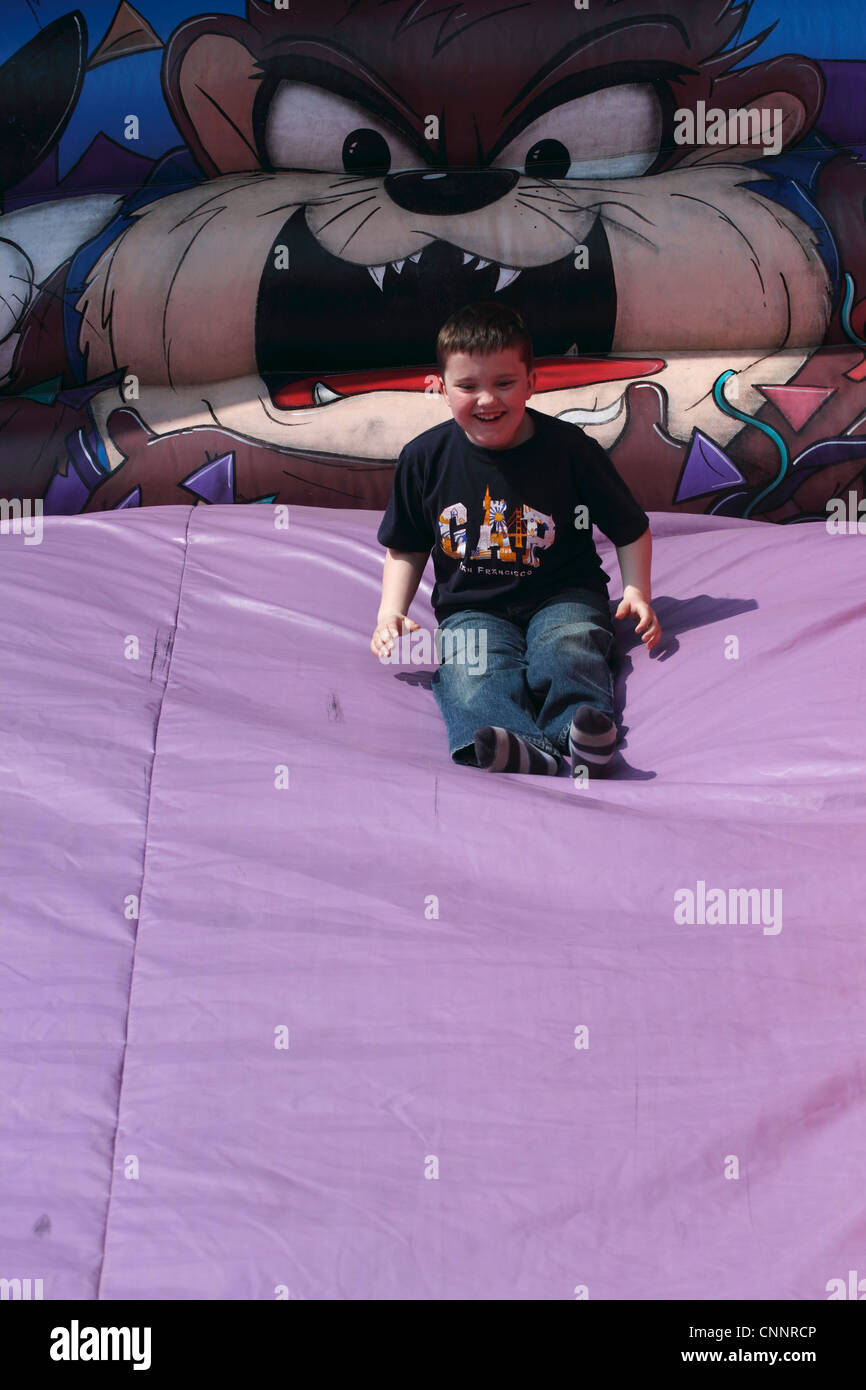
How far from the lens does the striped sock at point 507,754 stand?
4.92ft

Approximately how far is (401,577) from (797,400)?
3.46ft

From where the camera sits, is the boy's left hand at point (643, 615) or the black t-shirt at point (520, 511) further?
the black t-shirt at point (520, 511)

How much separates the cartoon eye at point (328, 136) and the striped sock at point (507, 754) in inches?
67.5

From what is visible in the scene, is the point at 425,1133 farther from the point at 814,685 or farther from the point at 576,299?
the point at 576,299

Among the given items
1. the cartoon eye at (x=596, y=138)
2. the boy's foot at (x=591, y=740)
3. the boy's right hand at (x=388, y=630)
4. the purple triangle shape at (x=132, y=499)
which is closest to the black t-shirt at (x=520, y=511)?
the boy's right hand at (x=388, y=630)

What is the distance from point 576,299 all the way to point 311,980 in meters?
1.78

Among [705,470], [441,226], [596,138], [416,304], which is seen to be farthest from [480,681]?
[596,138]

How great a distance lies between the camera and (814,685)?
62.2 inches

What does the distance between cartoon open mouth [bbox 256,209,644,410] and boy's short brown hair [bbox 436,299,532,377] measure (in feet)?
2.71

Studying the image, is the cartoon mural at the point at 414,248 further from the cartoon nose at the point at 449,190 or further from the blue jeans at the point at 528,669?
the blue jeans at the point at 528,669

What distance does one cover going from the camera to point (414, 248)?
2.59 m

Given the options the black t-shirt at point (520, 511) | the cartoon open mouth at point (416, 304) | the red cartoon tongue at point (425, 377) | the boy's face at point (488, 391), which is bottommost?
the black t-shirt at point (520, 511)

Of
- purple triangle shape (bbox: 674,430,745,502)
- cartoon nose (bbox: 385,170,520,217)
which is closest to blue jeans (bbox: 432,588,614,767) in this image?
purple triangle shape (bbox: 674,430,745,502)
